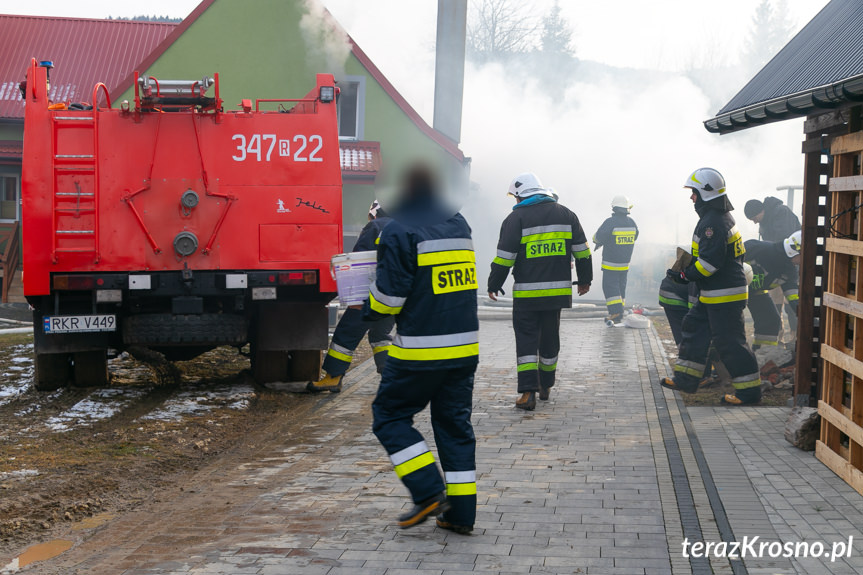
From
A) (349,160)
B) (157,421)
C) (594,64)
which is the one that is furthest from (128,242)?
(594,64)

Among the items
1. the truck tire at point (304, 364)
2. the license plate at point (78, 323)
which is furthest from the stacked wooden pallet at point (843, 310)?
the license plate at point (78, 323)

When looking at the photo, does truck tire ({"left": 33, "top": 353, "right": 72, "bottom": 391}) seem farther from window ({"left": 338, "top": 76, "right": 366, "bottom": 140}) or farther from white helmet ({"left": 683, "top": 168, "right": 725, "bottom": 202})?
window ({"left": 338, "top": 76, "right": 366, "bottom": 140})

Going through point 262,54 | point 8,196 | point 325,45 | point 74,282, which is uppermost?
point 325,45

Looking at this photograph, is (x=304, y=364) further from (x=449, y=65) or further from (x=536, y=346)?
(x=449, y=65)

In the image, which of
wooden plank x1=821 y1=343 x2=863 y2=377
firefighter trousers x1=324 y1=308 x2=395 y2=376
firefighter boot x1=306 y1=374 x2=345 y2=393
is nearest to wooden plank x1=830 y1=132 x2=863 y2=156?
wooden plank x1=821 y1=343 x2=863 y2=377

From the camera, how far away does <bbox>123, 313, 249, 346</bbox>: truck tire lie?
879 cm

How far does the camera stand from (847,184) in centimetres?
639

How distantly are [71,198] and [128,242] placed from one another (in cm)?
61

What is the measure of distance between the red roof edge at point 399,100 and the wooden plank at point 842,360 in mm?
16482

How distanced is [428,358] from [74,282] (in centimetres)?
475

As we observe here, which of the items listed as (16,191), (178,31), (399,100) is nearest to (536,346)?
(399,100)

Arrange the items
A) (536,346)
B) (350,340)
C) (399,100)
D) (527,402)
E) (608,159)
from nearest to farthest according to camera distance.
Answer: (527,402)
(536,346)
(350,340)
(399,100)
(608,159)

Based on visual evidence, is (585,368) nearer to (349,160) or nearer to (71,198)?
(71,198)

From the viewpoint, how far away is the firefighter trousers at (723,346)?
28.7 ft
